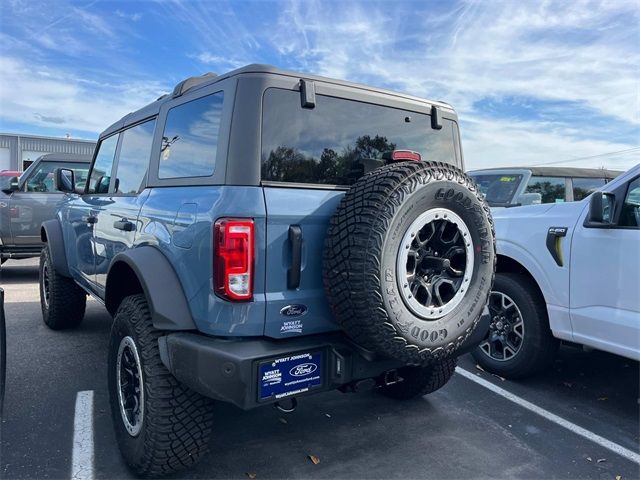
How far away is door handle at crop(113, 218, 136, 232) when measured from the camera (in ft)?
9.99

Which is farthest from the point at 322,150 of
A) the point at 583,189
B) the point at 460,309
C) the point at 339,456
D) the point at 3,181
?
the point at 3,181

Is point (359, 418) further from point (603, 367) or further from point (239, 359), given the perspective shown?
point (603, 367)

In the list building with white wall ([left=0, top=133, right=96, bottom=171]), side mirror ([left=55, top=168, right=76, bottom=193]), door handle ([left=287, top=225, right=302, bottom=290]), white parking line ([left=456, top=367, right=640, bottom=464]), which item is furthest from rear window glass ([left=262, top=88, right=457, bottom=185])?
building with white wall ([left=0, top=133, right=96, bottom=171])

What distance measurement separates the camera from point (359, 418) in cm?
336

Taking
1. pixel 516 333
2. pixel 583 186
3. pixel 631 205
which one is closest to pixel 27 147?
pixel 583 186

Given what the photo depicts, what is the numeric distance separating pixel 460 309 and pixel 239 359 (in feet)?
3.69

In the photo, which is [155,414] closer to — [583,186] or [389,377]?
[389,377]

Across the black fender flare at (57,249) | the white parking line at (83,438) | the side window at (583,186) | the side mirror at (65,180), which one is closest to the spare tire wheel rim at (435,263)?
the white parking line at (83,438)

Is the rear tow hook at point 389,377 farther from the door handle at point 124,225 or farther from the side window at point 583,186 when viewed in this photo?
the side window at point 583,186

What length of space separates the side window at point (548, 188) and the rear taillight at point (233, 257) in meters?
4.87

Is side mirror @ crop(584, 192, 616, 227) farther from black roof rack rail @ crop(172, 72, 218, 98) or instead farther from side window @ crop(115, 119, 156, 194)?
side window @ crop(115, 119, 156, 194)

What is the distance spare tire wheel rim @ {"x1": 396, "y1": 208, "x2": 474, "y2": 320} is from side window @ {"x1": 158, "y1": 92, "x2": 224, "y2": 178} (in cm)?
102

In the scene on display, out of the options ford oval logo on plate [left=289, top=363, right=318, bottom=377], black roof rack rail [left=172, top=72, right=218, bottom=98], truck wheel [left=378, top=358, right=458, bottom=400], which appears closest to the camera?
ford oval logo on plate [left=289, top=363, right=318, bottom=377]

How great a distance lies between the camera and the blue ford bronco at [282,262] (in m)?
2.23
